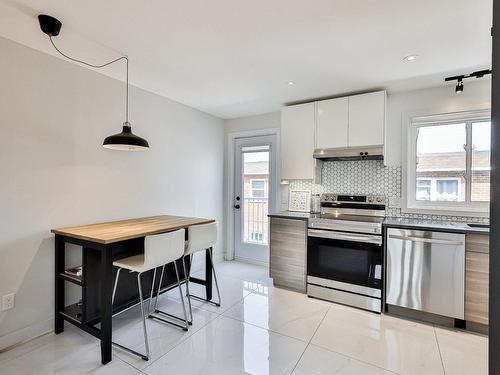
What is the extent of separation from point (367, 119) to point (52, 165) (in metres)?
3.24

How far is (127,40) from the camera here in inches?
80.6

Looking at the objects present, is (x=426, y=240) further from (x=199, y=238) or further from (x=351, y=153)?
(x=199, y=238)

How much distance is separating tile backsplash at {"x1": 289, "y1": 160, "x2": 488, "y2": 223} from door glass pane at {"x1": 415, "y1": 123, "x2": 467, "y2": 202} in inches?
8.9

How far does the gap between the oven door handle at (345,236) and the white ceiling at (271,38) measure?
65.4 inches

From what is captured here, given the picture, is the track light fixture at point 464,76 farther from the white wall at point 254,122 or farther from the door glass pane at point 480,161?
the white wall at point 254,122

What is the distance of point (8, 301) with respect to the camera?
2.05 metres

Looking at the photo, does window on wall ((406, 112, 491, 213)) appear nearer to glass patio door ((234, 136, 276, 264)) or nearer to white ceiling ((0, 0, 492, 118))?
white ceiling ((0, 0, 492, 118))

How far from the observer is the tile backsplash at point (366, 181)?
3121mm

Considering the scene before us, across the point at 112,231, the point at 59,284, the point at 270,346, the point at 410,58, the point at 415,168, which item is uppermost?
the point at 410,58

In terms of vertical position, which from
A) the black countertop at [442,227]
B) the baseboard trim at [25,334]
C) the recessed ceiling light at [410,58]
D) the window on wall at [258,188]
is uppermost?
the recessed ceiling light at [410,58]

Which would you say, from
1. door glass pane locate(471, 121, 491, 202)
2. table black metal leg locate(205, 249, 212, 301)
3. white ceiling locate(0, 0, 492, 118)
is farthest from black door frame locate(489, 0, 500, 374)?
door glass pane locate(471, 121, 491, 202)

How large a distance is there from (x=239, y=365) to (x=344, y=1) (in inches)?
101

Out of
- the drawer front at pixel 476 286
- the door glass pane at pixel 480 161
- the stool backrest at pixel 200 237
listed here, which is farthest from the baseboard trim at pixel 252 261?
the door glass pane at pixel 480 161

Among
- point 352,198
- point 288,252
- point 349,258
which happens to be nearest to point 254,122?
point 352,198
